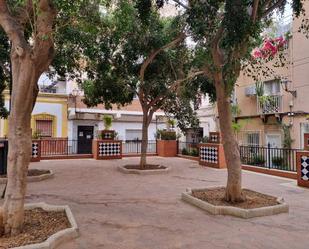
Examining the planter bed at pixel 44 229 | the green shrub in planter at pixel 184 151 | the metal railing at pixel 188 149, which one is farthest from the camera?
the green shrub in planter at pixel 184 151

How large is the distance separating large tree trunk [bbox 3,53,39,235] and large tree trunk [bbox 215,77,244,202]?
414cm

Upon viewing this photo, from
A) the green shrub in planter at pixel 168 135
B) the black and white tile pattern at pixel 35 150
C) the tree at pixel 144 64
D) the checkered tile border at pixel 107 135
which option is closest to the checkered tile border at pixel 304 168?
the tree at pixel 144 64

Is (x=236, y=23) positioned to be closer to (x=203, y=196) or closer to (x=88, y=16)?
(x=88, y=16)

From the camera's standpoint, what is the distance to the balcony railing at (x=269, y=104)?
16.9m

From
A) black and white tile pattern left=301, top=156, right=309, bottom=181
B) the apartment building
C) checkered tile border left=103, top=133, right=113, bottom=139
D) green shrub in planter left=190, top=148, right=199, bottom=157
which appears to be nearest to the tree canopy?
checkered tile border left=103, top=133, right=113, bottom=139

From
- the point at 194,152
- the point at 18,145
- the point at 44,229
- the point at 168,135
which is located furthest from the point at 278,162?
the point at 18,145

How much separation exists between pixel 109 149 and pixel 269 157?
8.52 m

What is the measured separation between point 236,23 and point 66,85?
19.7 m

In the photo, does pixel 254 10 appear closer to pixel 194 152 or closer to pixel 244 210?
pixel 244 210

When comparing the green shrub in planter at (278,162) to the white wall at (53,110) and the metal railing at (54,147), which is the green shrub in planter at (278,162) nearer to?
the metal railing at (54,147)

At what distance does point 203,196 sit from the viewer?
7.56 metres

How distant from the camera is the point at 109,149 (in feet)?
56.4

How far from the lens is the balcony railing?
55.5 ft

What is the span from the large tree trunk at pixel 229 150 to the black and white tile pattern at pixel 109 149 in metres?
10.8
